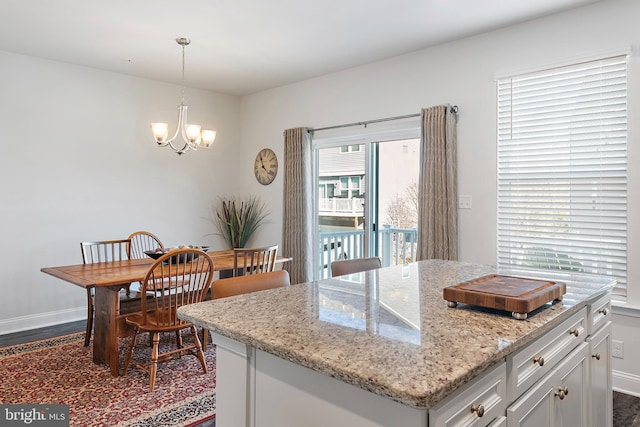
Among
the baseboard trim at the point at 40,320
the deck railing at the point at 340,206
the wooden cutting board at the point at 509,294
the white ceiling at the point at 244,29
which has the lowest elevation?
the baseboard trim at the point at 40,320

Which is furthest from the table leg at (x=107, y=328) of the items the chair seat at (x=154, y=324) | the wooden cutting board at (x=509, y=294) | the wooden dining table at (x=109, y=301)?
the wooden cutting board at (x=509, y=294)

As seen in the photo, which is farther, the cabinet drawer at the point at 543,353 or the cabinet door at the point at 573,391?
the cabinet door at the point at 573,391

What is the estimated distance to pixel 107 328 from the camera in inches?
119

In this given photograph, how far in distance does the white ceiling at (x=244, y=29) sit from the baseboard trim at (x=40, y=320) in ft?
8.75

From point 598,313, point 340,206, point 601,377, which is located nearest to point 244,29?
point 340,206

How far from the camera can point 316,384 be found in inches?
42.2

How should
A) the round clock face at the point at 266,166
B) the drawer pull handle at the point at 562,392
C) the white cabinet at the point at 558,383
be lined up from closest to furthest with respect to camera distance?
the white cabinet at the point at 558,383 → the drawer pull handle at the point at 562,392 → the round clock face at the point at 266,166

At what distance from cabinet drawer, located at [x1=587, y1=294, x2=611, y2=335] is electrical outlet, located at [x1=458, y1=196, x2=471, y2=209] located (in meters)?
1.66

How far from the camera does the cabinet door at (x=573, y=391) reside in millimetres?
1476

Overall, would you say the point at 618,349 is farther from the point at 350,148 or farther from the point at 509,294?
the point at 350,148

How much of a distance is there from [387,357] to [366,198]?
360cm

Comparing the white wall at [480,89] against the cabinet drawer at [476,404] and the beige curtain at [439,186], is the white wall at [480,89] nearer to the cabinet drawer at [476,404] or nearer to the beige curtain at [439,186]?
the beige curtain at [439,186]

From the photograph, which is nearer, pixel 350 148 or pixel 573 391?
pixel 573 391

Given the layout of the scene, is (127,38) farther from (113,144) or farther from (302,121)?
(302,121)
